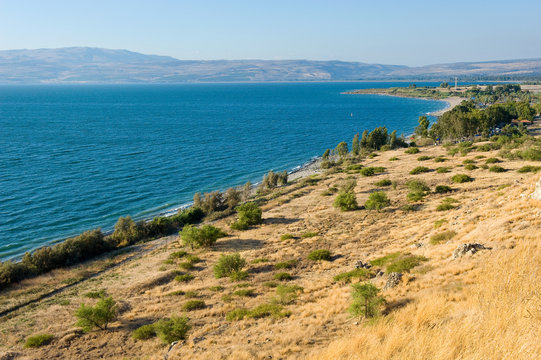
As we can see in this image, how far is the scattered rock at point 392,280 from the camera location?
55.4ft

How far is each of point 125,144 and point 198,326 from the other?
3322 inches

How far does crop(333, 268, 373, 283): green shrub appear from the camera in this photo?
66.3 feet

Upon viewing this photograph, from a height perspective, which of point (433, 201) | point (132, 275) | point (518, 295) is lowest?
point (132, 275)

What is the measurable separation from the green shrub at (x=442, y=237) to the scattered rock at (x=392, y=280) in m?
6.37

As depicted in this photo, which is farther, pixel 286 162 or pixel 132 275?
pixel 286 162

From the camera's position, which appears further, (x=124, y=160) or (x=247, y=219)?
(x=124, y=160)

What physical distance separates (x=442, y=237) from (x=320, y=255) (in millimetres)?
8544

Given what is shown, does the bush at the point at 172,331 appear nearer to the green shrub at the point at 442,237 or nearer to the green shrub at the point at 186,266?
the green shrub at the point at 186,266

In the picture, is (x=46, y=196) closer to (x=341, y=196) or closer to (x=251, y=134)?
(x=341, y=196)

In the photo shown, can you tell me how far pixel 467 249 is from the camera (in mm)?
17922

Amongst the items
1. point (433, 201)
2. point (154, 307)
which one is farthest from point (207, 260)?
point (433, 201)

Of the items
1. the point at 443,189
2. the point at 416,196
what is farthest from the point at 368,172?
the point at 416,196

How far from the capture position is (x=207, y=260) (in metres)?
29.8

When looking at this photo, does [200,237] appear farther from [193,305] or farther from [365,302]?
[365,302]
